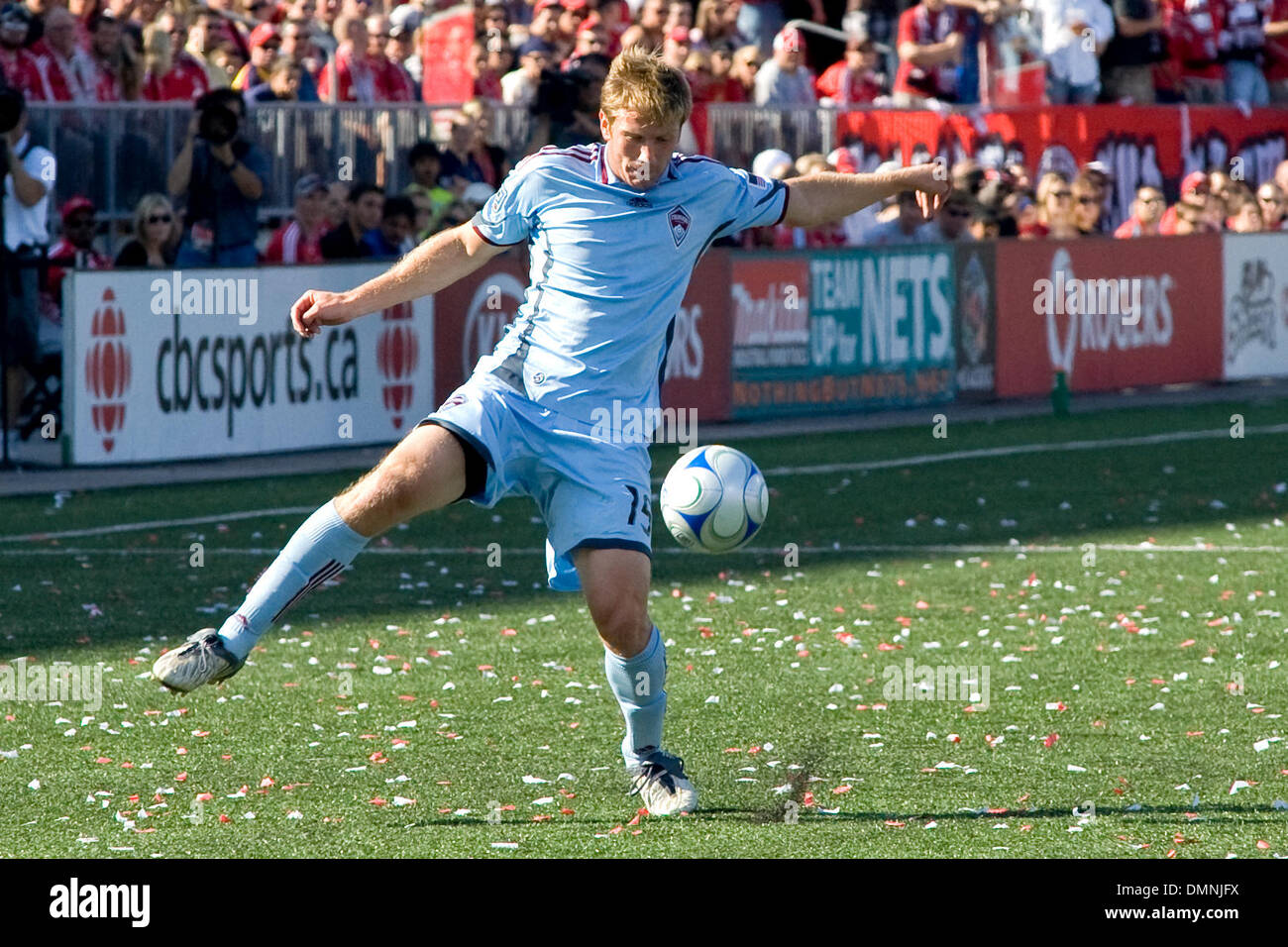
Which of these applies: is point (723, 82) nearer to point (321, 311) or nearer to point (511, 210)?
point (511, 210)

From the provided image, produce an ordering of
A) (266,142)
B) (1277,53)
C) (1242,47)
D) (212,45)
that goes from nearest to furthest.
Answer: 1. (266,142)
2. (212,45)
3. (1242,47)
4. (1277,53)

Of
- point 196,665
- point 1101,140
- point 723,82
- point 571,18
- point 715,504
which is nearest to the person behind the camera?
point 196,665

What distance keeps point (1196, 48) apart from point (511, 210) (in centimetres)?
2170

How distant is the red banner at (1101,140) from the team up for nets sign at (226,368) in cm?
651

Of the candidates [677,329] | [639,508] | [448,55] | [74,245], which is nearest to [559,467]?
[639,508]

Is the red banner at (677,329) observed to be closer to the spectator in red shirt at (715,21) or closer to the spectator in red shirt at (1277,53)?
the spectator in red shirt at (715,21)

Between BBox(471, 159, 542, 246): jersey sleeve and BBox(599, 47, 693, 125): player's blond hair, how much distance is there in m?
0.36

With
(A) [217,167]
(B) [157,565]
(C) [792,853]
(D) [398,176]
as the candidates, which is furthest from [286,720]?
(D) [398,176]

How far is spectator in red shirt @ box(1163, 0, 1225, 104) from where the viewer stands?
1029 inches

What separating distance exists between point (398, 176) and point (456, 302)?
197 cm

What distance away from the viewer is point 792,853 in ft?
18.9

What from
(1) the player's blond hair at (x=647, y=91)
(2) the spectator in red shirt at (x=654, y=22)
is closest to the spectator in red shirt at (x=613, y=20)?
(2) the spectator in red shirt at (x=654, y=22)

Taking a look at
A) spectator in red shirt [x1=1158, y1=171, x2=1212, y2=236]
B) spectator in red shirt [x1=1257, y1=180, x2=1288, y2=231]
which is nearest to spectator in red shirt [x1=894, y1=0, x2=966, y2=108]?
spectator in red shirt [x1=1158, y1=171, x2=1212, y2=236]

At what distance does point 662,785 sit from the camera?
6348 millimetres
